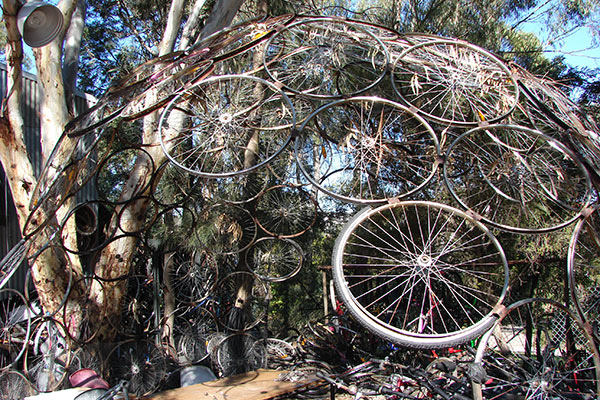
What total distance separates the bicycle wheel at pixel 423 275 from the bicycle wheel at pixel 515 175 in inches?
16.6

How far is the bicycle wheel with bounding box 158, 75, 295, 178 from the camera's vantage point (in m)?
4.55

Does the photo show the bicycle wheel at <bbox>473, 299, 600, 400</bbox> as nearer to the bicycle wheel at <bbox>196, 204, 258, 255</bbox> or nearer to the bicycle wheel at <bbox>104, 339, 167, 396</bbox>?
the bicycle wheel at <bbox>196, 204, 258, 255</bbox>

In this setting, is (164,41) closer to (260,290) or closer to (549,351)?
(260,290)

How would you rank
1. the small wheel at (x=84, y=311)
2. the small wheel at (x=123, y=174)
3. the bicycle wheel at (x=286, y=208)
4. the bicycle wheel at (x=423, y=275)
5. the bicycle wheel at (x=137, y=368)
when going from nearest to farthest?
the bicycle wheel at (x=423, y=275)
the small wheel at (x=84, y=311)
the small wheel at (x=123, y=174)
the bicycle wheel at (x=137, y=368)
the bicycle wheel at (x=286, y=208)

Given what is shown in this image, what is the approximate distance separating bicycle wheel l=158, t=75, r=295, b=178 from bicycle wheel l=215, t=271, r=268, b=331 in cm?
178

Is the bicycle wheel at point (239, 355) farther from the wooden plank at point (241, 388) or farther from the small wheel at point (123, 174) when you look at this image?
the small wheel at point (123, 174)

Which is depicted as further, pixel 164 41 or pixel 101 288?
pixel 164 41

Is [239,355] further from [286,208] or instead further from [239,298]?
[286,208]

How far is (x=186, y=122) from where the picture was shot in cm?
686

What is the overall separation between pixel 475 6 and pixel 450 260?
7168 mm

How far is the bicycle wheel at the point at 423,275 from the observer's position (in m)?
3.93

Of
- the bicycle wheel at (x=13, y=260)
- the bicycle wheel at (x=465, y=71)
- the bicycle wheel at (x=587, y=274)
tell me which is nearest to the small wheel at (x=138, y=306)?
the bicycle wheel at (x=13, y=260)

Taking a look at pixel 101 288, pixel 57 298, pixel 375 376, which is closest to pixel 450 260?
pixel 375 376

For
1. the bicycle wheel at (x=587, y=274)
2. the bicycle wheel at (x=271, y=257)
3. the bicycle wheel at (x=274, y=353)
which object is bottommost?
the bicycle wheel at (x=274, y=353)
